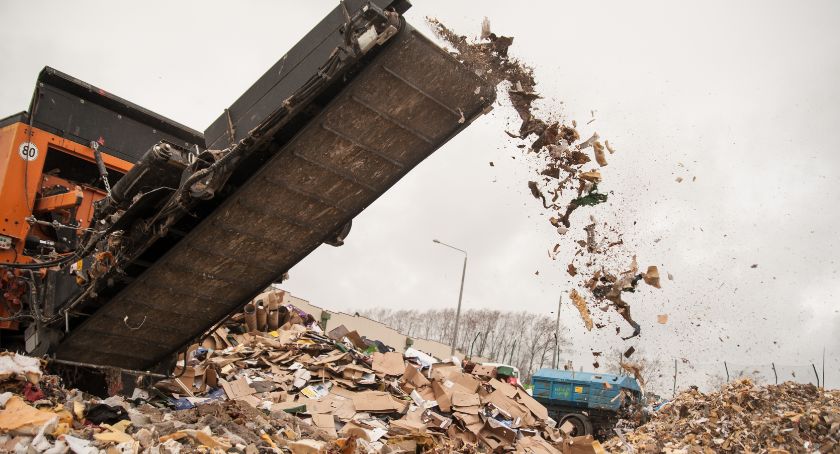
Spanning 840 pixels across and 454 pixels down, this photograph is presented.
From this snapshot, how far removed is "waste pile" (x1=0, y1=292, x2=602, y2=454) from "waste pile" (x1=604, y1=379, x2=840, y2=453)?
3.65ft

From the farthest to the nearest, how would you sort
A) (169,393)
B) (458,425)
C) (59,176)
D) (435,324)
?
(435,324) < (458,425) < (169,393) < (59,176)

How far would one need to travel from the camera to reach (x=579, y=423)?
11.6 meters

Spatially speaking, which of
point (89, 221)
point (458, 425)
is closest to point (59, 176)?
point (89, 221)

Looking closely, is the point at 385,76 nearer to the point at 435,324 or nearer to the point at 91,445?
the point at 91,445

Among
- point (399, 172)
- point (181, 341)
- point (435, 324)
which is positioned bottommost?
point (181, 341)

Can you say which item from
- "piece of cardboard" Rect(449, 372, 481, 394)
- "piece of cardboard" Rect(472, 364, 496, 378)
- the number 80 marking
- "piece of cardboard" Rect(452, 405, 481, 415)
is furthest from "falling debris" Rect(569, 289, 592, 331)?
the number 80 marking

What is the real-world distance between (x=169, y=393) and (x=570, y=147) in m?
4.57

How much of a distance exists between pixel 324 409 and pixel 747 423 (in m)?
4.81

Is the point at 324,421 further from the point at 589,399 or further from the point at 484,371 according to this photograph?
the point at 589,399

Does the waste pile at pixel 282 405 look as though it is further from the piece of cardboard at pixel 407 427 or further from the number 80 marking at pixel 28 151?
the number 80 marking at pixel 28 151

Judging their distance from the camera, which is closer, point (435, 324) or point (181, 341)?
point (181, 341)

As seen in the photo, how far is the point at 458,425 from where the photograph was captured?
22.8ft

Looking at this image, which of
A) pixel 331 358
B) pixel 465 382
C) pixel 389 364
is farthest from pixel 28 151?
pixel 465 382

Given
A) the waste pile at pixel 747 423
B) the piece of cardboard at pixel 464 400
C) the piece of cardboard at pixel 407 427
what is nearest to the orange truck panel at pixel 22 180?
the piece of cardboard at pixel 407 427
